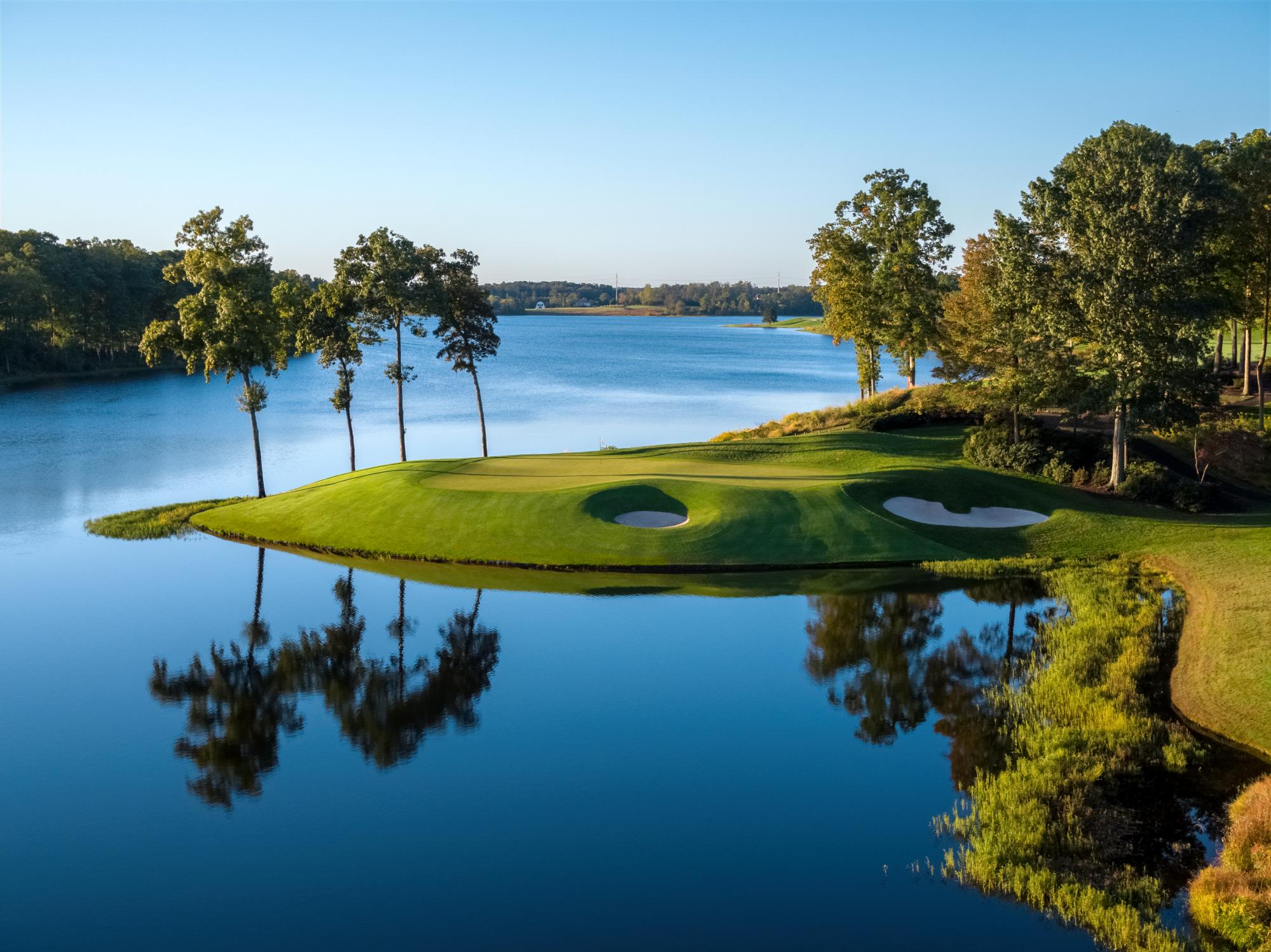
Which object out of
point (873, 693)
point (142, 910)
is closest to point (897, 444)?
point (873, 693)

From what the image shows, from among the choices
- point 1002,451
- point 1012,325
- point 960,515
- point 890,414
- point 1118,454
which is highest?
point 1012,325

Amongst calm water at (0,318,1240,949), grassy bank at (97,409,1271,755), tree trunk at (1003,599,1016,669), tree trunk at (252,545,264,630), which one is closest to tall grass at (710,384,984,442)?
grassy bank at (97,409,1271,755)

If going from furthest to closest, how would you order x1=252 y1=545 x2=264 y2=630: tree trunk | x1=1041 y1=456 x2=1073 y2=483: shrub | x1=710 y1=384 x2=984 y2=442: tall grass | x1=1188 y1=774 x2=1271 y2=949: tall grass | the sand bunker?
1. x1=710 y1=384 x2=984 y2=442: tall grass
2. x1=1041 y1=456 x2=1073 y2=483: shrub
3. the sand bunker
4. x1=252 y1=545 x2=264 y2=630: tree trunk
5. x1=1188 y1=774 x2=1271 y2=949: tall grass

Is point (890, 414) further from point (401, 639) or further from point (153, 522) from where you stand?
point (153, 522)

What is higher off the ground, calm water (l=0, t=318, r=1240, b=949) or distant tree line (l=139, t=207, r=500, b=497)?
distant tree line (l=139, t=207, r=500, b=497)

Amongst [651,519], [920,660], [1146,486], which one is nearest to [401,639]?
[651,519]

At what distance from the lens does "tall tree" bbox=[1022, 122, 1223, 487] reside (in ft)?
112

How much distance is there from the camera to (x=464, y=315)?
48.1 m

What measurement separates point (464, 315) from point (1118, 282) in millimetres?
29150

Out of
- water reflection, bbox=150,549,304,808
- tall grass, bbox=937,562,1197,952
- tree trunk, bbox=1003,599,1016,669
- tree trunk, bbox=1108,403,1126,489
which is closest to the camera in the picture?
tall grass, bbox=937,562,1197,952

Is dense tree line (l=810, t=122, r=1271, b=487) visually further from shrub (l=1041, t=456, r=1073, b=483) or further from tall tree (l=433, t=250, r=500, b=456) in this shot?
tall tree (l=433, t=250, r=500, b=456)

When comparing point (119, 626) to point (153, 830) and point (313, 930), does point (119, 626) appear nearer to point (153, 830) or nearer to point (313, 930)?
point (153, 830)

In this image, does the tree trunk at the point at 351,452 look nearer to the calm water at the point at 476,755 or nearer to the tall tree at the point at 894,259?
the calm water at the point at 476,755

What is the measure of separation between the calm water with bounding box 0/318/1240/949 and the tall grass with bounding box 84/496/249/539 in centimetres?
149
